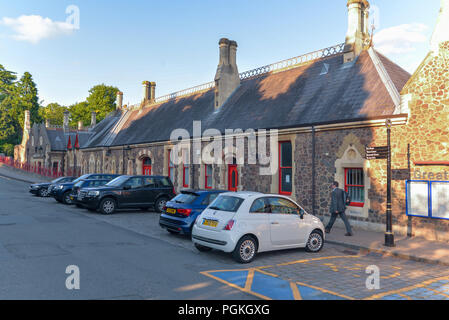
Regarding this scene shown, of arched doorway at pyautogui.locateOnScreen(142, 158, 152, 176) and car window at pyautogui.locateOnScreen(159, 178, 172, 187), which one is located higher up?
arched doorway at pyautogui.locateOnScreen(142, 158, 152, 176)

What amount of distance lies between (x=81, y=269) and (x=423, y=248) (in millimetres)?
8895

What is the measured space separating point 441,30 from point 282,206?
8.15 m

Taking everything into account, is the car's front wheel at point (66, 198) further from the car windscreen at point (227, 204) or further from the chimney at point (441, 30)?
the chimney at point (441, 30)

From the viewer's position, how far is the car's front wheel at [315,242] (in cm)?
964

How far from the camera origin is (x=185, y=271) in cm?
727

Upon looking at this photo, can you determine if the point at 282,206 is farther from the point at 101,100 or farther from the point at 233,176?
the point at 101,100

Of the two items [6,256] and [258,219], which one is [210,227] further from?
[6,256]

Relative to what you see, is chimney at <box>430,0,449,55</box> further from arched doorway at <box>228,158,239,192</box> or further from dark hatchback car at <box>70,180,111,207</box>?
dark hatchback car at <box>70,180,111,207</box>

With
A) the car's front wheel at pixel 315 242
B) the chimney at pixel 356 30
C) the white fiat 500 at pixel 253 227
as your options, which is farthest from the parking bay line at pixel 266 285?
the chimney at pixel 356 30

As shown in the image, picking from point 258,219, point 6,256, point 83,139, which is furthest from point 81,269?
point 83,139

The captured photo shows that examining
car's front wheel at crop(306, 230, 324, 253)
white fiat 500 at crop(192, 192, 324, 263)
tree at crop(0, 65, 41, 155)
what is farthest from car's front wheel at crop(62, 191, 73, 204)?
tree at crop(0, 65, 41, 155)

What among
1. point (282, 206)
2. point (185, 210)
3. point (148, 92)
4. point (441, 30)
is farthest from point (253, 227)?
point (148, 92)

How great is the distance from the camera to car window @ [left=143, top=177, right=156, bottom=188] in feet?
57.2

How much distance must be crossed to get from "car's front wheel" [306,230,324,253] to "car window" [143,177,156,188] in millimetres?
9909
